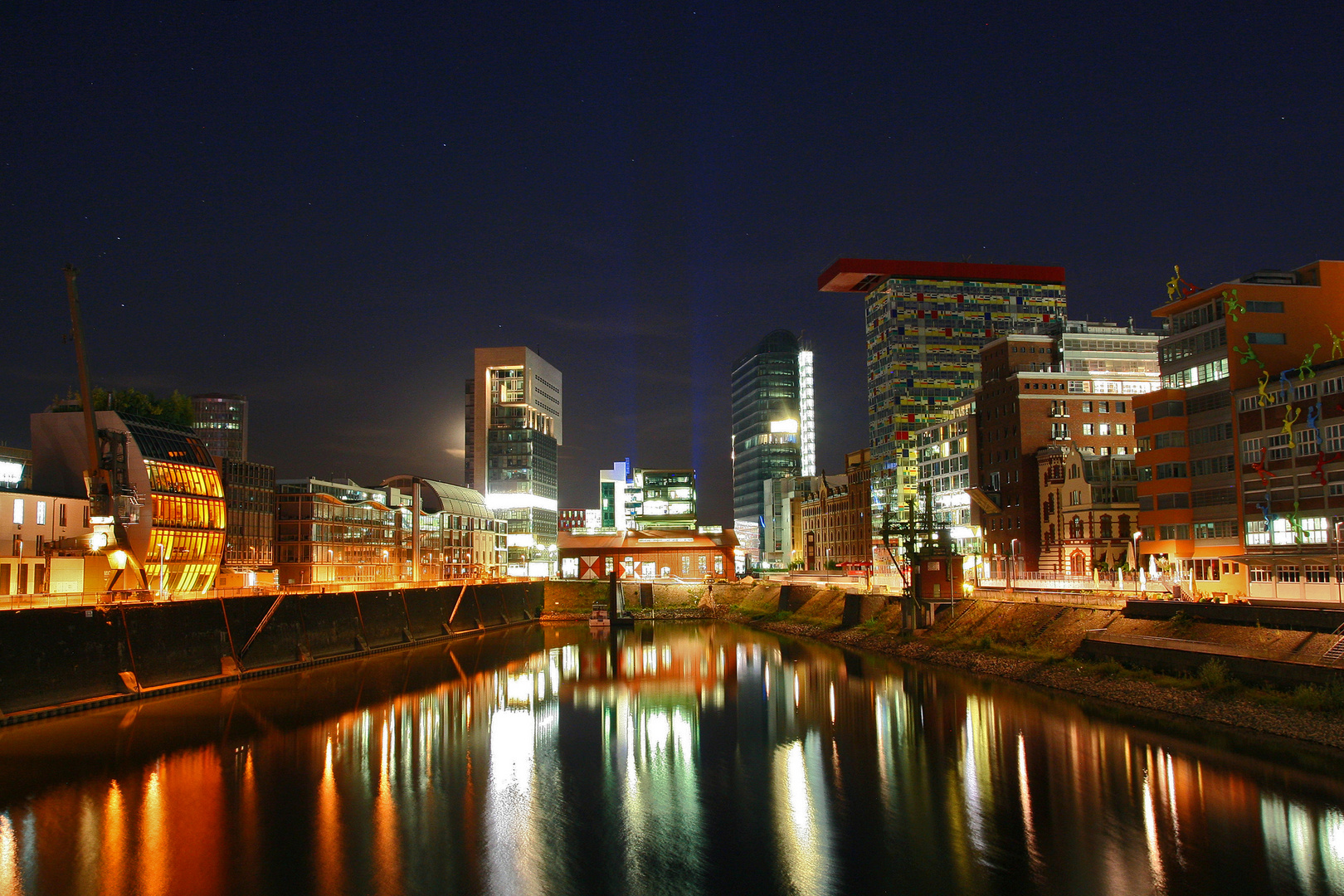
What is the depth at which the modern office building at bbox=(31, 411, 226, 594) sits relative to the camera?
3091 inches

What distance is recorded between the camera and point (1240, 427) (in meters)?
61.2

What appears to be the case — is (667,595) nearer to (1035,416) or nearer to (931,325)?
(1035,416)

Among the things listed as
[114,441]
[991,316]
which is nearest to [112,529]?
[114,441]

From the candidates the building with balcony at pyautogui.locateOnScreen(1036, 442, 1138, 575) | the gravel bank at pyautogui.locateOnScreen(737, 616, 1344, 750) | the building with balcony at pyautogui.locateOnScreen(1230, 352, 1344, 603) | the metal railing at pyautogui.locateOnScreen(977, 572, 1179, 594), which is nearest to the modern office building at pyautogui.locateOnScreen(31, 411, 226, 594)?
the gravel bank at pyautogui.locateOnScreen(737, 616, 1344, 750)

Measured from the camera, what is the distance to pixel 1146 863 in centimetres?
2672

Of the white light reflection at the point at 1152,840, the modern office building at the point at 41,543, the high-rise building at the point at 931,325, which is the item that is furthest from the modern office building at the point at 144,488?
the high-rise building at the point at 931,325

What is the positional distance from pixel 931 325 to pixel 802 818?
16463cm

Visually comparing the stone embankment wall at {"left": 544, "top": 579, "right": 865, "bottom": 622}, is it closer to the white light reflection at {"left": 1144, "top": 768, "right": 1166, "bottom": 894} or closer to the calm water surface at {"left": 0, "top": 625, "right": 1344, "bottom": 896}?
the calm water surface at {"left": 0, "top": 625, "right": 1344, "bottom": 896}

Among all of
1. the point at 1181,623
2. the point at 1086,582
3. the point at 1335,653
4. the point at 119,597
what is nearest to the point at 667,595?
the point at 1086,582

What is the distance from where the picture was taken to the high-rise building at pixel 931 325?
180500 millimetres

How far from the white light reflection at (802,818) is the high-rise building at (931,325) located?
14048 cm

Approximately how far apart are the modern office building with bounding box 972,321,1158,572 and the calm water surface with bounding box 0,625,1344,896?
151ft

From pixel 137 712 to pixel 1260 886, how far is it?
50.7 meters

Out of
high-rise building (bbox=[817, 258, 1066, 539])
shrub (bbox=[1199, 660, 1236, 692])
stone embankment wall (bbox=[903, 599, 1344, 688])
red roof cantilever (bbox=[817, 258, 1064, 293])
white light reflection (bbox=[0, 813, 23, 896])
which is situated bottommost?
white light reflection (bbox=[0, 813, 23, 896])
